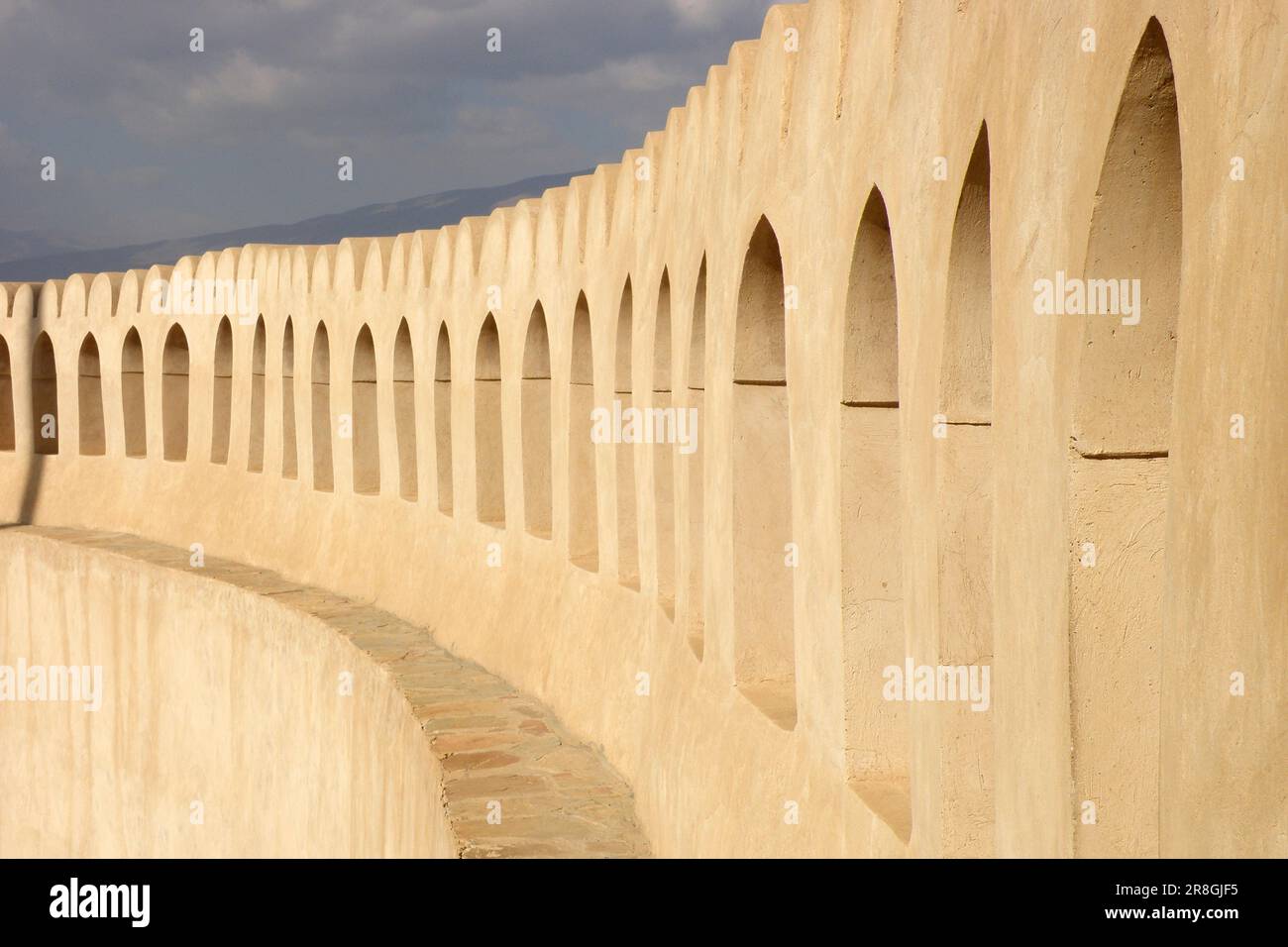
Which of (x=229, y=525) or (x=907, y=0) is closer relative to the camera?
(x=907, y=0)

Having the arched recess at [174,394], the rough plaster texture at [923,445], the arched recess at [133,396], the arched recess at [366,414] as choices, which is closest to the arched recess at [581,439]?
the rough plaster texture at [923,445]

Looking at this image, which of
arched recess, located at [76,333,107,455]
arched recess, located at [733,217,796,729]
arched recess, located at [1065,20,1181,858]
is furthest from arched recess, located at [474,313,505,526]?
arched recess, located at [76,333,107,455]

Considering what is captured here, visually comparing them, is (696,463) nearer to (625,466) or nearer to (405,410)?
(625,466)

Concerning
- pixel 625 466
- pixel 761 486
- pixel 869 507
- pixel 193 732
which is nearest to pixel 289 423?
pixel 193 732

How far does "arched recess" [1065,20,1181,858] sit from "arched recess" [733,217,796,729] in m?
2.98

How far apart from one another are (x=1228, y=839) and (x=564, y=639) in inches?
258

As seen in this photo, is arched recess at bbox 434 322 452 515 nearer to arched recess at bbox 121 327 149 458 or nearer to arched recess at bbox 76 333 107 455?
arched recess at bbox 121 327 149 458

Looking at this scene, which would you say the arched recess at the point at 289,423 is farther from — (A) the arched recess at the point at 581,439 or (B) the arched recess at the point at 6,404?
(B) the arched recess at the point at 6,404

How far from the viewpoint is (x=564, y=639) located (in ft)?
28.1

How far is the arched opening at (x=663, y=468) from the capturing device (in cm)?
738

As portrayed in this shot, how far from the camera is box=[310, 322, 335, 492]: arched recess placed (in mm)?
13562

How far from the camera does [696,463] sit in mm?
6781

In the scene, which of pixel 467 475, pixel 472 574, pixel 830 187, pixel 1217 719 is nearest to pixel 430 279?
pixel 467 475
